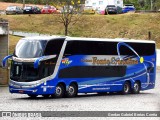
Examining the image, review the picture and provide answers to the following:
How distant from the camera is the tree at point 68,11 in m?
85.7

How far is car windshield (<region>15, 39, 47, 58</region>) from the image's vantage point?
30.7m

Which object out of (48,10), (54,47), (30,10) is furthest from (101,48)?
(48,10)

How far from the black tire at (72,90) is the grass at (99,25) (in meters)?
48.9

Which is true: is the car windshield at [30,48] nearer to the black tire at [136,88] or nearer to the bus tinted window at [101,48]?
the bus tinted window at [101,48]

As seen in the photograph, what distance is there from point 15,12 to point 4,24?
4905 centimetres

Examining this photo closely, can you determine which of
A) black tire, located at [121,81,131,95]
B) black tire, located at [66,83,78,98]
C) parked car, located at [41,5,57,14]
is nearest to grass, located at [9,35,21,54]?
parked car, located at [41,5,57,14]

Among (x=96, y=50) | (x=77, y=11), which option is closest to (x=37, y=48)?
(x=96, y=50)

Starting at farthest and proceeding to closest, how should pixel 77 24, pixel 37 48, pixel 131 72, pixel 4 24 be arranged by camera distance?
pixel 77 24 < pixel 4 24 < pixel 131 72 < pixel 37 48

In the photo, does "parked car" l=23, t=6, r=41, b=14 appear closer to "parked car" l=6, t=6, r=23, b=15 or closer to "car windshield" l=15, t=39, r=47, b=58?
"parked car" l=6, t=6, r=23, b=15

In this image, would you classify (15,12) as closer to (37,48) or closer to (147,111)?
(37,48)

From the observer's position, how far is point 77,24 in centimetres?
8812

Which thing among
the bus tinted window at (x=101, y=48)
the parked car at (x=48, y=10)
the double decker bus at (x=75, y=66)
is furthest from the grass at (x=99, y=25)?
the double decker bus at (x=75, y=66)

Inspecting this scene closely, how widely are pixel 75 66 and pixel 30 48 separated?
2.74 metres

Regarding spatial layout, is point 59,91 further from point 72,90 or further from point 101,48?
point 101,48
